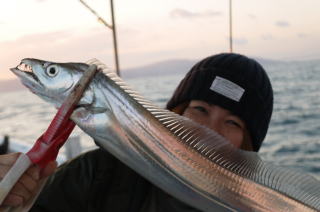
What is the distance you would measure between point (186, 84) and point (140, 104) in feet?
4.38

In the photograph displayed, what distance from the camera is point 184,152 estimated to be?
1.53 metres

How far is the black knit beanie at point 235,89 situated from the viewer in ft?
8.34

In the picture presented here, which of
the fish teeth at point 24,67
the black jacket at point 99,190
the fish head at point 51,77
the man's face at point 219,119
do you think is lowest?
the black jacket at point 99,190

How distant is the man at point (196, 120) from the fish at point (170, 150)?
2.25ft

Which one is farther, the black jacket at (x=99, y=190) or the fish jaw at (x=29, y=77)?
the black jacket at (x=99, y=190)

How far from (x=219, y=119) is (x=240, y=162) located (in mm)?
817

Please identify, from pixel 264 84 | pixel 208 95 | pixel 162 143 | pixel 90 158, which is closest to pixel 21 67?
pixel 162 143

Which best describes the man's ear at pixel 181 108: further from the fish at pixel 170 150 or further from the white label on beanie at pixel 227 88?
the fish at pixel 170 150

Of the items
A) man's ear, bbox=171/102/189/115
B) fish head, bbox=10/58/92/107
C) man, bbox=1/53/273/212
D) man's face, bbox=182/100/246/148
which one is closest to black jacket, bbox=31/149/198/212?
man, bbox=1/53/273/212

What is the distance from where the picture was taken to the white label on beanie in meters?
2.52

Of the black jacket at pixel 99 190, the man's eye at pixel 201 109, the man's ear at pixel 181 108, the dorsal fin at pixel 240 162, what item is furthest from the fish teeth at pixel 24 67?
the man's ear at pixel 181 108

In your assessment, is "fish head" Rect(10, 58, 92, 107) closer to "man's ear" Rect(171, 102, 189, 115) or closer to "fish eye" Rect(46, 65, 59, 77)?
"fish eye" Rect(46, 65, 59, 77)

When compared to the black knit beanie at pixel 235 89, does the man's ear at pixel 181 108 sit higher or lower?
lower

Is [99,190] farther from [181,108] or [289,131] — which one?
[289,131]
